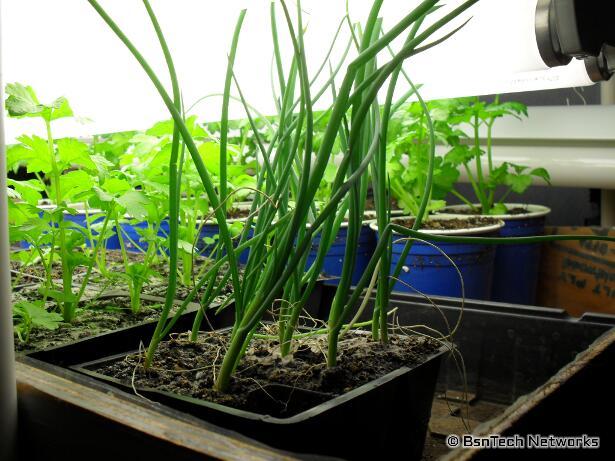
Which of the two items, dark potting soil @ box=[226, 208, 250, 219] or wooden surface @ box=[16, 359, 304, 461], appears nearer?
wooden surface @ box=[16, 359, 304, 461]

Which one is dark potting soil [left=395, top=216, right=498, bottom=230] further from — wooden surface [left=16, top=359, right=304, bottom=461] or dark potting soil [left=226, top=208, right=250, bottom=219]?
wooden surface [left=16, top=359, right=304, bottom=461]

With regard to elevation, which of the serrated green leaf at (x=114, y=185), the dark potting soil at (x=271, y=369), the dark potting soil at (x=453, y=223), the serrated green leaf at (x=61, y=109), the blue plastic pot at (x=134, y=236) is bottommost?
the blue plastic pot at (x=134, y=236)

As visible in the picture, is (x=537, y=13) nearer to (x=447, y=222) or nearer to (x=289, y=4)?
(x=289, y=4)

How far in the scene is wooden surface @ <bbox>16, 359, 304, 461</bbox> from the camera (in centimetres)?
42

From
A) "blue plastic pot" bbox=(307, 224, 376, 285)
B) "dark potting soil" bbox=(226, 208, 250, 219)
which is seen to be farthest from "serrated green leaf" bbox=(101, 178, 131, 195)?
"dark potting soil" bbox=(226, 208, 250, 219)

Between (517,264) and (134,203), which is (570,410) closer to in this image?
(134,203)

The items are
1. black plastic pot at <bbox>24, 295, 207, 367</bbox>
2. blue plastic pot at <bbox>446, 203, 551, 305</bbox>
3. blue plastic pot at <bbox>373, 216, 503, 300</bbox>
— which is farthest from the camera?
blue plastic pot at <bbox>446, 203, 551, 305</bbox>

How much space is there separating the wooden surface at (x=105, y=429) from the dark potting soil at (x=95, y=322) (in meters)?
0.18

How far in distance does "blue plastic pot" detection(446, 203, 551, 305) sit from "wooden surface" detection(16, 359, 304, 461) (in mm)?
1111

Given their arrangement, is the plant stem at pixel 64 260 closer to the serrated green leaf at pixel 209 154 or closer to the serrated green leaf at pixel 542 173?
the serrated green leaf at pixel 209 154

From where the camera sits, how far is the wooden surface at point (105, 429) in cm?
42

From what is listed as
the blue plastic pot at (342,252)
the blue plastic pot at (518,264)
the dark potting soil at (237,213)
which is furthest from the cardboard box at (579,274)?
the dark potting soil at (237,213)

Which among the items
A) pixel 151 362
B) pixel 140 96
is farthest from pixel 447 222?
pixel 151 362

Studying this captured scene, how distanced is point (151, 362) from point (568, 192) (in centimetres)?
171
